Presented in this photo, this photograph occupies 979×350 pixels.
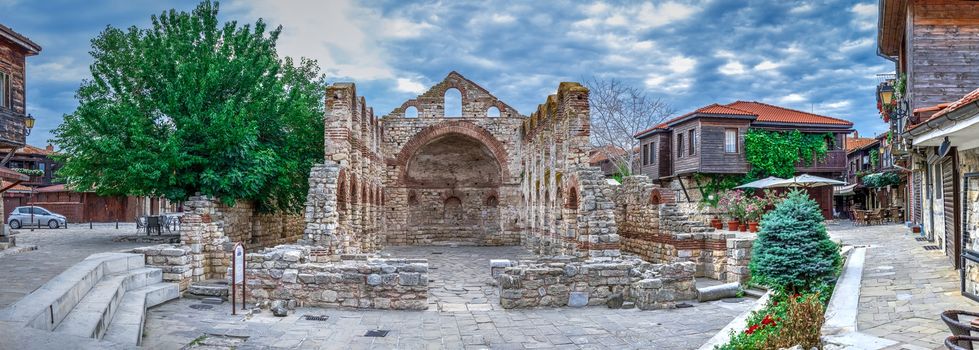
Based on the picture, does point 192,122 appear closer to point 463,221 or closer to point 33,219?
point 463,221

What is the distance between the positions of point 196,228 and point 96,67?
896 cm

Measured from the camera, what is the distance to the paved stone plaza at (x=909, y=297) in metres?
6.00

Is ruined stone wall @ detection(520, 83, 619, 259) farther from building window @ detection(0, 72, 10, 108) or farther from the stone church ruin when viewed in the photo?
building window @ detection(0, 72, 10, 108)

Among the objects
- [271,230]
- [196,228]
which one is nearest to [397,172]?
[271,230]

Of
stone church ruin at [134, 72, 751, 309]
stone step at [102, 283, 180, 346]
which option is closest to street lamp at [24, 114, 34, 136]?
stone church ruin at [134, 72, 751, 309]

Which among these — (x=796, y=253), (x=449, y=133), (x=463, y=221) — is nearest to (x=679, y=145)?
(x=463, y=221)

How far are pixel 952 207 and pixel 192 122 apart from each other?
15.9 meters

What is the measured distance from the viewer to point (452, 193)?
90.7 ft

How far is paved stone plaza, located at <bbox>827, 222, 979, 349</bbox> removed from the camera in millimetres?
6004

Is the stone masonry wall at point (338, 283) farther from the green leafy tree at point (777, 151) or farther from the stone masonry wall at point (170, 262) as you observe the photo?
the green leafy tree at point (777, 151)

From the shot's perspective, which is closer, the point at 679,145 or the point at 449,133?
the point at 449,133

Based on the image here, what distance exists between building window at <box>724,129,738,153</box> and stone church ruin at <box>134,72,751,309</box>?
10317 mm

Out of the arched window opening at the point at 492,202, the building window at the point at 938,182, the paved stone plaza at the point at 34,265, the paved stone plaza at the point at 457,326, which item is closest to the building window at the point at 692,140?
the arched window opening at the point at 492,202

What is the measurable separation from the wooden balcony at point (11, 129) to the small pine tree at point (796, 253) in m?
18.5
